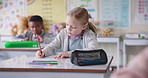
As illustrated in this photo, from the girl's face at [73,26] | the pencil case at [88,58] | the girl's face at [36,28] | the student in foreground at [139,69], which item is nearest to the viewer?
the student in foreground at [139,69]

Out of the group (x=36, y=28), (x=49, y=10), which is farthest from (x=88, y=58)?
(x=49, y=10)

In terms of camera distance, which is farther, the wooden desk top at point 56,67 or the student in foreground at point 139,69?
the wooden desk top at point 56,67

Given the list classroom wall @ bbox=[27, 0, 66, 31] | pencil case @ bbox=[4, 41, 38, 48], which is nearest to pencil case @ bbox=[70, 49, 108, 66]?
pencil case @ bbox=[4, 41, 38, 48]

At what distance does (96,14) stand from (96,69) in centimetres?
364

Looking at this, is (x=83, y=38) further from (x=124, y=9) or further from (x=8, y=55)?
(x=124, y=9)

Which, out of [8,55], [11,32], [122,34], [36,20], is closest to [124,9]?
[122,34]

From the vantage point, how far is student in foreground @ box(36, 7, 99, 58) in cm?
210

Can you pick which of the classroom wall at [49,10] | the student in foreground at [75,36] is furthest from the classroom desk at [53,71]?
the classroom wall at [49,10]

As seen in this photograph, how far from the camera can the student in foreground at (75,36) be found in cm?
210

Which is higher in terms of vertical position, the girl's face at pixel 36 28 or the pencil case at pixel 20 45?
the girl's face at pixel 36 28

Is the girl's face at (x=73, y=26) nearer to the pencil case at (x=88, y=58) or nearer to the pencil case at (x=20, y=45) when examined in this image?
the pencil case at (x=88, y=58)

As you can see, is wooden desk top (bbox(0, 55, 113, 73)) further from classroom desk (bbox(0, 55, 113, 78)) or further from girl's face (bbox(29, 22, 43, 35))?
girl's face (bbox(29, 22, 43, 35))

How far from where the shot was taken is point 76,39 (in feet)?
7.35

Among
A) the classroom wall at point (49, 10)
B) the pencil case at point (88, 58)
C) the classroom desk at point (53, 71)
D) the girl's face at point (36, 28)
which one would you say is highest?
the classroom wall at point (49, 10)
